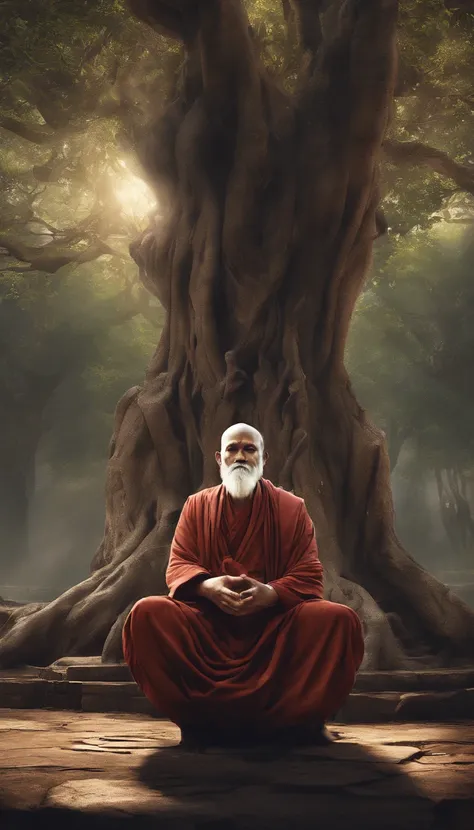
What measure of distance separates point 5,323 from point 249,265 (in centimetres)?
1956

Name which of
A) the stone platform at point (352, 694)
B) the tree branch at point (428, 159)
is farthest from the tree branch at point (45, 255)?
the stone platform at point (352, 694)

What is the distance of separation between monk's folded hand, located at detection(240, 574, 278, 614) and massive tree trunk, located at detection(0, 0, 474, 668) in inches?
135

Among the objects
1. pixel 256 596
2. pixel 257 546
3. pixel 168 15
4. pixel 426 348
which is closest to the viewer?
pixel 256 596

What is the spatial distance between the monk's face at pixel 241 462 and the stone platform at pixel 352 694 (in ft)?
6.57

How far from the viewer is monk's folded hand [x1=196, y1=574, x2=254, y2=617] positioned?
14.6 ft

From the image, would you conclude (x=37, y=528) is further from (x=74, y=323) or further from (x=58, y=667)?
(x=58, y=667)

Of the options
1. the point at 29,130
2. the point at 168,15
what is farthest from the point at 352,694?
the point at 29,130

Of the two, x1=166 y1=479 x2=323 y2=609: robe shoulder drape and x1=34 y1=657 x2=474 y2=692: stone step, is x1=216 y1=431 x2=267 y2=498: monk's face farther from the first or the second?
x1=34 y1=657 x2=474 y2=692: stone step

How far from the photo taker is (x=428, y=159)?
11.7 metres

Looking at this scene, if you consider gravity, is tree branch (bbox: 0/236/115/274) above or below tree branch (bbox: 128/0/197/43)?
above

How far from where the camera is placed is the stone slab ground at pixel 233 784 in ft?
10.3

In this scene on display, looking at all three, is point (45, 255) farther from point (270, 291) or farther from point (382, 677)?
point (382, 677)

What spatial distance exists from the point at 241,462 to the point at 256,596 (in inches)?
30.7

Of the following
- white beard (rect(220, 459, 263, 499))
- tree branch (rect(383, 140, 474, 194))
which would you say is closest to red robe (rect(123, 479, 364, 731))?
white beard (rect(220, 459, 263, 499))
